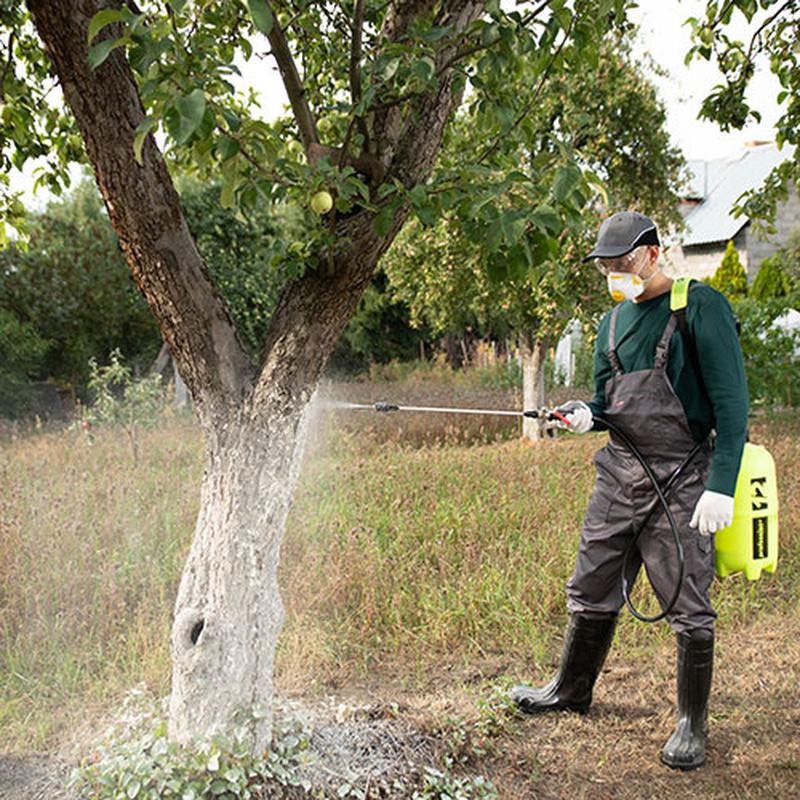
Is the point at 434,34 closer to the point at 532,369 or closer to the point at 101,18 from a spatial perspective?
the point at 101,18

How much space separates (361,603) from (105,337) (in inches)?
429

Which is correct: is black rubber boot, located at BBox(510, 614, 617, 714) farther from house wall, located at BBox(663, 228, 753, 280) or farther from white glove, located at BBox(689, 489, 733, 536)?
house wall, located at BBox(663, 228, 753, 280)

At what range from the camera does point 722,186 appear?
2397 centimetres

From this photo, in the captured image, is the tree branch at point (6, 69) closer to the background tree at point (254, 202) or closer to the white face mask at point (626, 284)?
the background tree at point (254, 202)

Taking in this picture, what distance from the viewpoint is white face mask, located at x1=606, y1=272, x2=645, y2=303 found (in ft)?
9.59

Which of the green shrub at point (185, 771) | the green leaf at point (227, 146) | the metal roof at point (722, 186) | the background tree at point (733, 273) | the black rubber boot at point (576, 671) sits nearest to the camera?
the green leaf at point (227, 146)

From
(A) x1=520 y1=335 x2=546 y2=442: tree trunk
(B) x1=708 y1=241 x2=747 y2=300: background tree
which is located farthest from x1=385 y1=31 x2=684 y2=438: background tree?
(B) x1=708 y1=241 x2=747 y2=300: background tree

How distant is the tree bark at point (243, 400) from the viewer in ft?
7.98

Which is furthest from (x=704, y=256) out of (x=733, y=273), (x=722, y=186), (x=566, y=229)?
(x=566, y=229)

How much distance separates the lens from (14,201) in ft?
11.6

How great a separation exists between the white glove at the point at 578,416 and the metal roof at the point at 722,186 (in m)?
19.3

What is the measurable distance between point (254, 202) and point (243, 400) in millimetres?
716

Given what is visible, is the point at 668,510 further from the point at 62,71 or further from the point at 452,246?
the point at 452,246

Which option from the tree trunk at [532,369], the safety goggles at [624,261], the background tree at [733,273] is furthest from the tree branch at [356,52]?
the background tree at [733,273]
